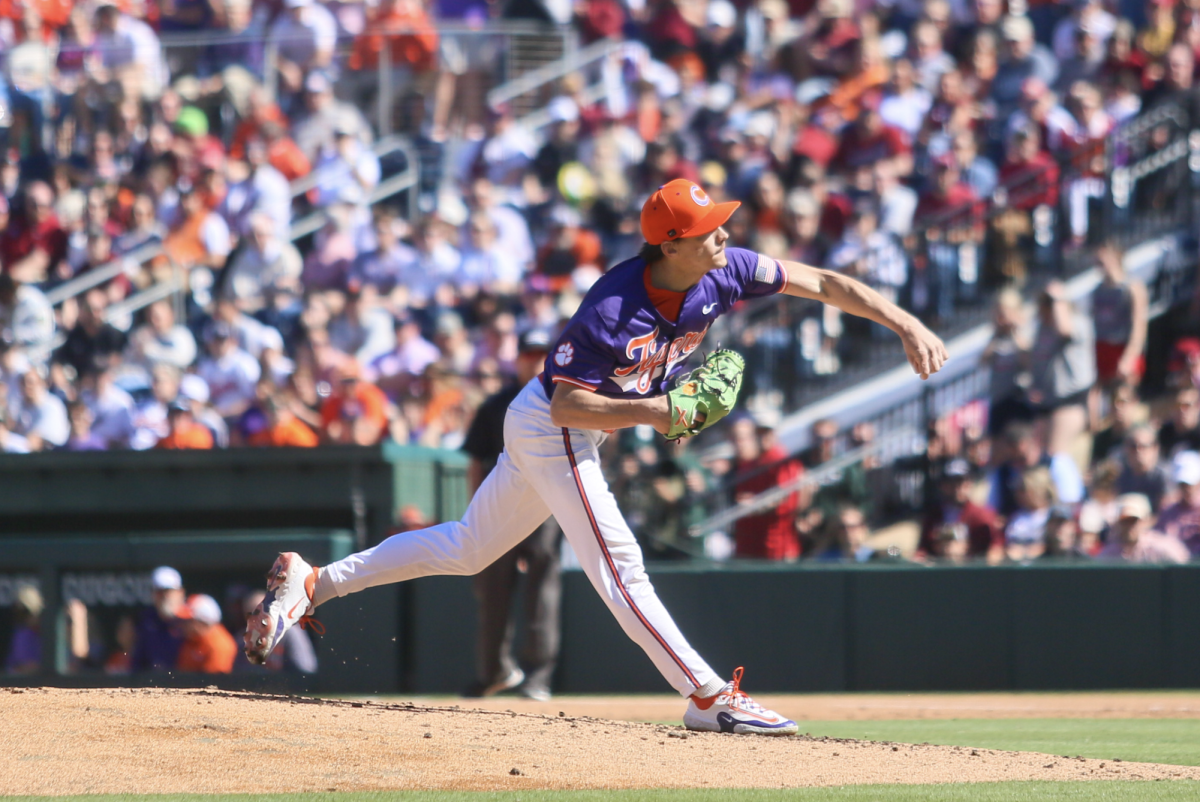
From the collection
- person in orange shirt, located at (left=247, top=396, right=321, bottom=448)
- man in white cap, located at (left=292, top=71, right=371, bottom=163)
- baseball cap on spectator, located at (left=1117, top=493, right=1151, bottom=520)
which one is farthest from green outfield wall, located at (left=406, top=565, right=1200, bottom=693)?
man in white cap, located at (left=292, top=71, right=371, bottom=163)

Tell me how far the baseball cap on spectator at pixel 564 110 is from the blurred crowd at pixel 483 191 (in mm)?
39

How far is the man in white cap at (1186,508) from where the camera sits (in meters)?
9.52

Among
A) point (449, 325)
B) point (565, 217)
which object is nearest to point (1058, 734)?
point (449, 325)

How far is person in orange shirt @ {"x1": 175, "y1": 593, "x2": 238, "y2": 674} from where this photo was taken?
9641mm

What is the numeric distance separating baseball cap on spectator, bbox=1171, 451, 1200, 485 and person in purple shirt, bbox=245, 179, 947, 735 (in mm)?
4428

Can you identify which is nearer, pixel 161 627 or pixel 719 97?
pixel 161 627

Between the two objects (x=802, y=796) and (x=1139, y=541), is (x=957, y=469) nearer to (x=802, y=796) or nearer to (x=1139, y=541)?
(x=1139, y=541)

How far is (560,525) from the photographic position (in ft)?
19.1

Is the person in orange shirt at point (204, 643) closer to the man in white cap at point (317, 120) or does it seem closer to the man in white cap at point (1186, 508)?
the man in white cap at point (1186, 508)

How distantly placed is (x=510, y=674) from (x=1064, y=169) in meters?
5.83

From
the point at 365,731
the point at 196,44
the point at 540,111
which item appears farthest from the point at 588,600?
the point at 196,44

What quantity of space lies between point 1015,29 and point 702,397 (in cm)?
890

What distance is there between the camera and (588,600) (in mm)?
9883

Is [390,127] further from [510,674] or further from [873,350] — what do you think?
[510,674]
